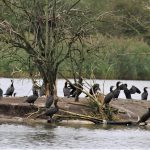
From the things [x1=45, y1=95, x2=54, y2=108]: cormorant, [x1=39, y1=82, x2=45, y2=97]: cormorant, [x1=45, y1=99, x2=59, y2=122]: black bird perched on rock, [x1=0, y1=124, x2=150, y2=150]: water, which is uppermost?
[x1=39, y1=82, x2=45, y2=97]: cormorant

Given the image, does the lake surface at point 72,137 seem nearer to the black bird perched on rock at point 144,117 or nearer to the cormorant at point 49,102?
the black bird perched on rock at point 144,117

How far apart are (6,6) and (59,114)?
4701 mm

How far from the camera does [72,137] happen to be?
26453mm

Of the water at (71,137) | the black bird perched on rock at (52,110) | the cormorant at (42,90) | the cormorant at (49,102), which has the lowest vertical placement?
the water at (71,137)

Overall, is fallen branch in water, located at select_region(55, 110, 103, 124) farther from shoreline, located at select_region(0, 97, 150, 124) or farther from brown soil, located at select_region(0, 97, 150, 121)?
brown soil, located at select_region(0, 97, 150, 121)

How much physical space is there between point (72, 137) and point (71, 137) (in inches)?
1.4

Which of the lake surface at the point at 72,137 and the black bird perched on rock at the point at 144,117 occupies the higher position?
the black bird perched on rock at the point at 144,117

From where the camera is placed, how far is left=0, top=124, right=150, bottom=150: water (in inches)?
955

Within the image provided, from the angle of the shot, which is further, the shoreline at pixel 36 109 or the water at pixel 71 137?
the shoreline at pixel 36 109

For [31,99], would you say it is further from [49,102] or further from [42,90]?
[42,90]

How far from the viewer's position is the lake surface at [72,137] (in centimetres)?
2427

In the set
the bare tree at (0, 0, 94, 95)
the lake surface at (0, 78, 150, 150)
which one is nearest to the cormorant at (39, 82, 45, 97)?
the bare tree at (0, 0, 94, 95)

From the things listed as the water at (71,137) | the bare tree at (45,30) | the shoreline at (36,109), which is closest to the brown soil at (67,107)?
the shoreline at (36,109)

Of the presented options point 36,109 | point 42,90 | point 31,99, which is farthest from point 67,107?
point 42,90
